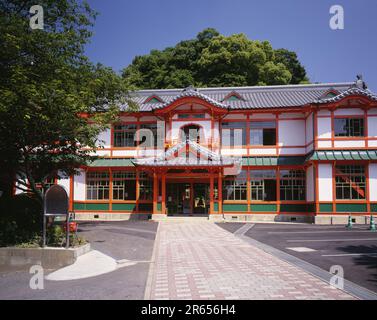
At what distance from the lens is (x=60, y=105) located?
10328mm

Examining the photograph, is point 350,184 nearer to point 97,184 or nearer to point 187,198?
point 187,198

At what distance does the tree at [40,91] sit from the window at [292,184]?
13.7 meters

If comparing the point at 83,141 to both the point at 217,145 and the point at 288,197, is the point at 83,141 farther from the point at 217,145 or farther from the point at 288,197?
the point at 288,197

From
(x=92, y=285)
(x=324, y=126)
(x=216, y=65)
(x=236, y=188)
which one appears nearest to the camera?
(x=92, y=285)

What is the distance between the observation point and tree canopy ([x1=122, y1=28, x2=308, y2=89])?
126 ft

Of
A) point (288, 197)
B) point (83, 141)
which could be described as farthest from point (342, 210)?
point (83, 141)

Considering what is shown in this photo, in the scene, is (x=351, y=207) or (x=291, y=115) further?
(x=291, y=115)

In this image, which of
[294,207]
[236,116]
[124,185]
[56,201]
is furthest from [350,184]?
[56,201]

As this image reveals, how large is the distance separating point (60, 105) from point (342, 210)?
1769 cm

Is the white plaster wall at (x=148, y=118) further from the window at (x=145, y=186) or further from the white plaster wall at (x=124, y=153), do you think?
the window at (x=145, y=186)

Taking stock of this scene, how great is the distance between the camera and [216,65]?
3953 centimetres

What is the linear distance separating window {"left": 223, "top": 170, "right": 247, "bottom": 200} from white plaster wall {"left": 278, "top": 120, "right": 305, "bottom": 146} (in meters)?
3.56

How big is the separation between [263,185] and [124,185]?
32.1 feet

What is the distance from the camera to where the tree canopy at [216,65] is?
3850 centimetres
